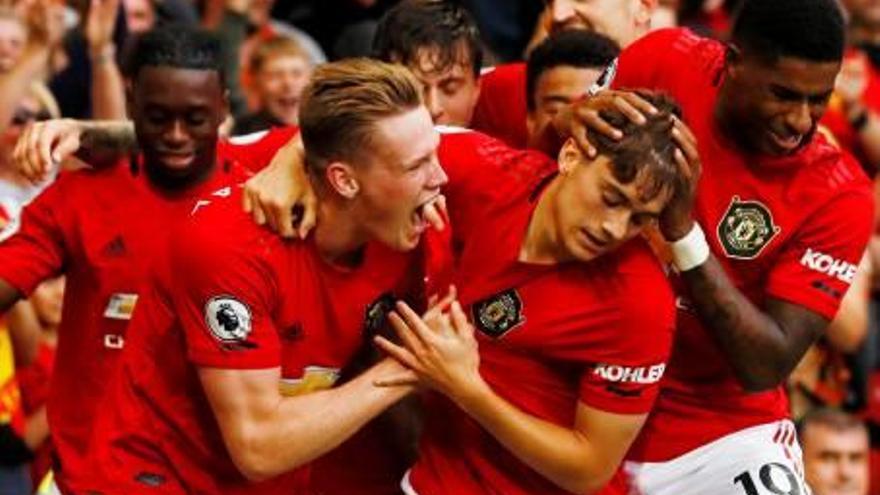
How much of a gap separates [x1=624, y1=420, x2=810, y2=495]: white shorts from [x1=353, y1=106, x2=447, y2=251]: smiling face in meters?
1.10

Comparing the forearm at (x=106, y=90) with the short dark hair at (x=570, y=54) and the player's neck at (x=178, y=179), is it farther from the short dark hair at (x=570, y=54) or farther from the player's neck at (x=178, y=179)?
the short dark hair at (x=570, y=54)

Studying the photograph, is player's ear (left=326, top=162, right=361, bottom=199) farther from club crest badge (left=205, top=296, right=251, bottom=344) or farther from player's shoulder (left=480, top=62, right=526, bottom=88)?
player's shoulder (left=480, top=62, right=526, bottom=88)

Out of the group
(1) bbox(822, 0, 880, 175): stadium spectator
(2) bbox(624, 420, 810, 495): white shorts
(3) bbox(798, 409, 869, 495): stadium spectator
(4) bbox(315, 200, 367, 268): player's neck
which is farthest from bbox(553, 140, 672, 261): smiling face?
(1) bbox(822, 0, 880, 175): stadium spectator

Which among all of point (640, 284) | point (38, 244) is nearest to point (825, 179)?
point (640, 284)

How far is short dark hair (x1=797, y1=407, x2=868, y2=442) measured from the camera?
8.33m

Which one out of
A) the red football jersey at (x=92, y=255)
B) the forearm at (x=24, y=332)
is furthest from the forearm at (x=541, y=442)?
the forearm at (x=24, y=332)

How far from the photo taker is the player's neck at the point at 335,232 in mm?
5176

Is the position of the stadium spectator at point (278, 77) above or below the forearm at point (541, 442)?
below

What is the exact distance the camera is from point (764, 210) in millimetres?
5520

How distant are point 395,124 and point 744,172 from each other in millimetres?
935

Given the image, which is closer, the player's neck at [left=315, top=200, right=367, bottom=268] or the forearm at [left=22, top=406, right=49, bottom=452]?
the player's neck at [left=315, top=200, right=367, bottom=268]

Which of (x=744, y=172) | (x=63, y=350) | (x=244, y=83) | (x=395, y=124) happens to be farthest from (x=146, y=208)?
(x=244, y=83)

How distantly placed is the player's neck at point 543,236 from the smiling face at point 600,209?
0.11ft

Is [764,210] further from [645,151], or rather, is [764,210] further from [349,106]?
[349,106]
